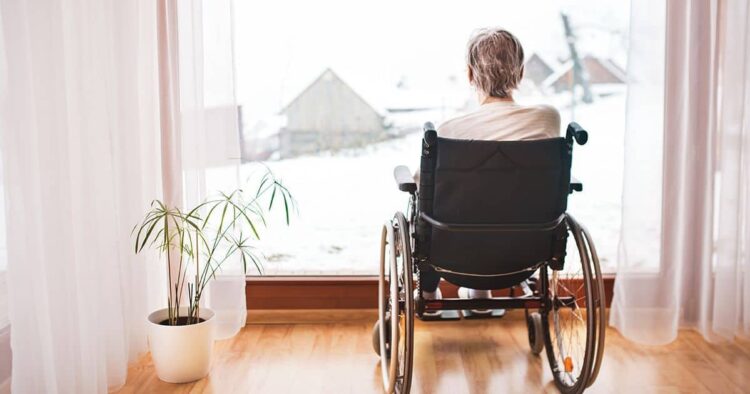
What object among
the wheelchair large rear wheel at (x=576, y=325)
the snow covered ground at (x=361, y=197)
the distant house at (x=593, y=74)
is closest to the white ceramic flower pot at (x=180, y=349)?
the snow covered ground at (x=361, y=197)

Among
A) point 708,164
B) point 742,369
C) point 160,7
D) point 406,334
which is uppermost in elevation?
point 160,7

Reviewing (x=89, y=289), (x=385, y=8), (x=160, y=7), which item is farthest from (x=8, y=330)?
(x=385, y=8)

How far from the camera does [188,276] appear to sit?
2846 millimetres

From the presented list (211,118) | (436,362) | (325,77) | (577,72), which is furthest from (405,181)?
(577,72)

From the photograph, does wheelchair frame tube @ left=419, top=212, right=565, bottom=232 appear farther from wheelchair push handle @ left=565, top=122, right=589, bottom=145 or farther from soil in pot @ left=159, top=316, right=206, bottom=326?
soil in pot @ left=159, top=316, right=206, bottom=326

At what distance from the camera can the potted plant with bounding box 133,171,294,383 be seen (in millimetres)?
2520

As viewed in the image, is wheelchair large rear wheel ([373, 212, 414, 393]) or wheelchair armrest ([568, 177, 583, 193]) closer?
wheelchair large rear wheel ([373, 212, 414, 393])

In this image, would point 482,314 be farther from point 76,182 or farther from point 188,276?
point 76,182

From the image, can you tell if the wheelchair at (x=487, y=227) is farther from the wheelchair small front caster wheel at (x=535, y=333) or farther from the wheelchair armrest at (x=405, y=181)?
the wheelchair small front caster wheel at (x=535, y=333)

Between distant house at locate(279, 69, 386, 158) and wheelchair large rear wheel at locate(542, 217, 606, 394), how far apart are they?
1.03 m

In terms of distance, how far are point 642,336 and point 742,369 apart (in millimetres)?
364

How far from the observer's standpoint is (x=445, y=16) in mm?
3137

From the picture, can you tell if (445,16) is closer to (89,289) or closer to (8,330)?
(89,289)

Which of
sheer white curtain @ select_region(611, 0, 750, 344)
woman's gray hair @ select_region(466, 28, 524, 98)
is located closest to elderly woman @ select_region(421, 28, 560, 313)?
woman's gray hair @ select_region(466, 28, 524, 98)
